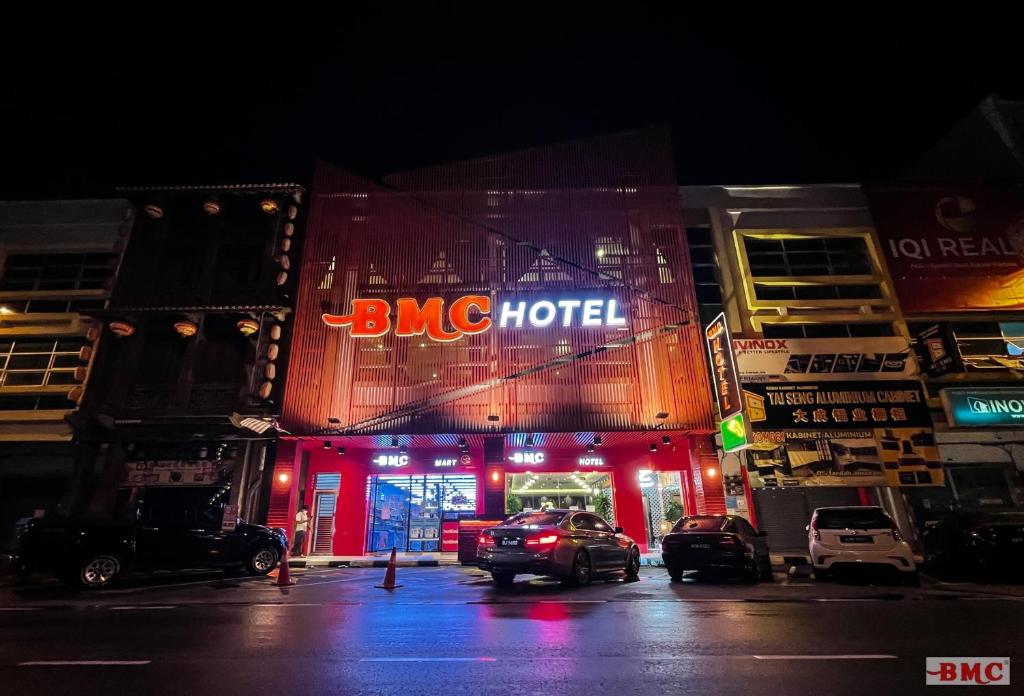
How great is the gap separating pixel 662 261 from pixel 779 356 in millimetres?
5783

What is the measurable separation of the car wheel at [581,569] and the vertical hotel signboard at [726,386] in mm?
7257

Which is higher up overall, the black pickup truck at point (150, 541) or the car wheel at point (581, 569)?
the black pickup truck at point (150, 541)

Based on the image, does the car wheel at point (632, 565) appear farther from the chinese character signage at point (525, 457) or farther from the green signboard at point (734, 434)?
the chinese character signage at point (525, 457)

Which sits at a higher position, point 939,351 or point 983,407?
point 939,351

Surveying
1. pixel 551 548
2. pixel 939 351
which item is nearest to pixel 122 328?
pixel 551 548

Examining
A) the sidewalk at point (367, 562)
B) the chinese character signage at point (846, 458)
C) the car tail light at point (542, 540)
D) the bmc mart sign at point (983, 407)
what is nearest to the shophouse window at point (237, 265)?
the sidewalk at point (367, 562)

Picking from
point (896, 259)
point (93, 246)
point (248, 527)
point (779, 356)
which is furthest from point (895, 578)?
point (93, 246)

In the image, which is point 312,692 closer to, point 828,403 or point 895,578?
point 895,578

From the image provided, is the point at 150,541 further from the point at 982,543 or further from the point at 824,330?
the point at 824,330

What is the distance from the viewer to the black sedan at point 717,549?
420 inches

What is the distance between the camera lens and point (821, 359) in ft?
60.2

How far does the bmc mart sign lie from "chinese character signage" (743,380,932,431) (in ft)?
2.80

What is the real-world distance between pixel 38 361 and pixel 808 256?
32832 millimetres

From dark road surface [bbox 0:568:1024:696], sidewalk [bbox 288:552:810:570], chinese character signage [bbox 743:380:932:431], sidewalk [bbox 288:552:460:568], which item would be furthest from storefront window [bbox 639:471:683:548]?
dark road surface [bbox 0:568:1024:696]
